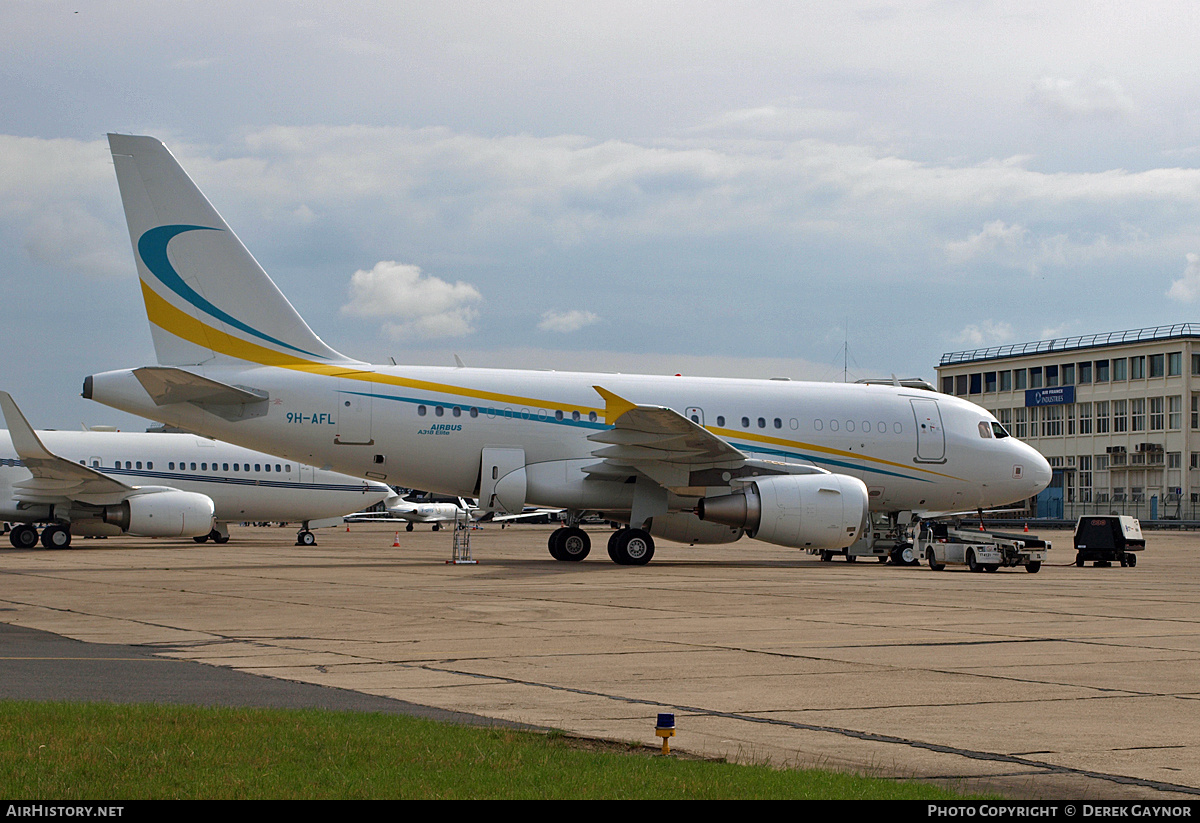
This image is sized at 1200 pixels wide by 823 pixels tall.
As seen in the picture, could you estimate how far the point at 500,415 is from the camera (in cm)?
2531

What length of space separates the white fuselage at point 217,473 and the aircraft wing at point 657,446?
1696 centimetres

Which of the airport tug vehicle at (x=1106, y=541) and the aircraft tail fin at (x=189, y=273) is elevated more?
the aircraft tail fin at (x=189, y=273)

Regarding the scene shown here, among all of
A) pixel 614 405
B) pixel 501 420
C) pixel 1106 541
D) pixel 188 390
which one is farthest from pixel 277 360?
pixel 1106 541

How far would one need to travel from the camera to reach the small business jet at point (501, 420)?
23906 millimetres

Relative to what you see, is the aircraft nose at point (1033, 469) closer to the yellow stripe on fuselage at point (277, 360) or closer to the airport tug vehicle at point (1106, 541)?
the airport tug vehicle at point (1106, 541)

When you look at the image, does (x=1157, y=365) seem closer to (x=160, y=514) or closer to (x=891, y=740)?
(x=160, y=514)

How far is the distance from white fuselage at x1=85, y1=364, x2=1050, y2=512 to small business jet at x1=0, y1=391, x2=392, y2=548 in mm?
10434

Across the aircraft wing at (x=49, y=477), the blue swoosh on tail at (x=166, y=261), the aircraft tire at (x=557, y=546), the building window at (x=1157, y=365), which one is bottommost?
the aircraft tire at (x=557, y=546)

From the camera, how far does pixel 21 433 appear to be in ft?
113

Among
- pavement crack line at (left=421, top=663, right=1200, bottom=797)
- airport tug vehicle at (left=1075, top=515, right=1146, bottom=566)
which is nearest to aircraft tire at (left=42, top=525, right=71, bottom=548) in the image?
airport tug vehicle at (left=1075, top=515, right=1146, bottom=566)

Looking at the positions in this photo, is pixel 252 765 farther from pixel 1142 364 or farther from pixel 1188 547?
pixel 1142 364

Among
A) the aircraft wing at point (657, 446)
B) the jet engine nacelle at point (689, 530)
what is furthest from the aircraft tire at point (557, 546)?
the aircraft wing at point (657, 446)

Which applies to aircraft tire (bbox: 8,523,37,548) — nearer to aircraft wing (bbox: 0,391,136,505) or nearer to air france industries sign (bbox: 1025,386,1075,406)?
aircraft wing (bbox: 0,391,136,505)
